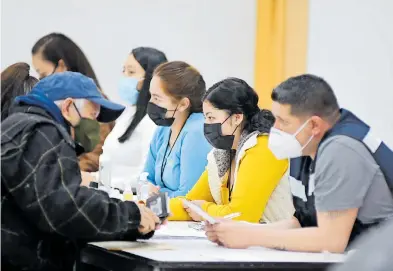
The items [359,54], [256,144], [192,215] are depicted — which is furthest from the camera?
[359,54]

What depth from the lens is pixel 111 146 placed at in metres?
4.75

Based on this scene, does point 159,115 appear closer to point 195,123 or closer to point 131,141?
point 195,123

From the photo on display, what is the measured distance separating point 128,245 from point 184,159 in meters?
1.30

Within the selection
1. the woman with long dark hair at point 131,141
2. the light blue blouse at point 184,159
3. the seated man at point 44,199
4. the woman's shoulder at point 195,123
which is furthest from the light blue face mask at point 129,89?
the seated man at point 44,199

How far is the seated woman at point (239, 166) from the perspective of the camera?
327 centimetres

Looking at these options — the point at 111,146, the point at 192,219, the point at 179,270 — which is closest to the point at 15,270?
the point at 179,270

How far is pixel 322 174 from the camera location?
8.26 ft

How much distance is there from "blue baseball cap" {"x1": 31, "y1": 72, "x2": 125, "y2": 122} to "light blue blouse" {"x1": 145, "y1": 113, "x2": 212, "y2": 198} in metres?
1.18

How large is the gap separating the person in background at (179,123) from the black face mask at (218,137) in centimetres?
41

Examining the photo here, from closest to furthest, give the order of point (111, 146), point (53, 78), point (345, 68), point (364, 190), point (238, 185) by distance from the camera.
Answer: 1. point (364, 190)
2. point (53, 78)
3. point (238, 185)
4. point (111, 146)
5. point (345, 68)

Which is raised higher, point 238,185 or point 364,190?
point 364,190

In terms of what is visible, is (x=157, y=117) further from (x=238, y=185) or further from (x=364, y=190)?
(x=364, y=190)

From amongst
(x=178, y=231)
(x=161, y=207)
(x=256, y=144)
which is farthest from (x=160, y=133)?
(x=161, y=207)

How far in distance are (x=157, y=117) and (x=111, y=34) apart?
9.12ft
